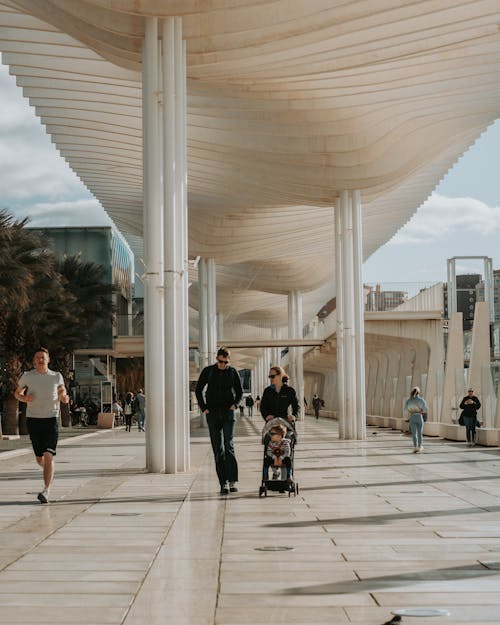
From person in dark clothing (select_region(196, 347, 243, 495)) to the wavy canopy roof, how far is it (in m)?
6.50

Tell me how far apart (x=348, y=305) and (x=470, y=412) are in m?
7.17

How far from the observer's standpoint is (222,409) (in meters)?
11.3

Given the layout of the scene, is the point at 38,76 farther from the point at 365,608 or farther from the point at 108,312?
the point at 108,312

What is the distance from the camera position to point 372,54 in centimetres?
1945

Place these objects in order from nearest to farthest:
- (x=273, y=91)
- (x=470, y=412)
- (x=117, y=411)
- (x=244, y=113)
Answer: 1. (x=273, y=91)
2. (x=470, y=412)
3. (x=244, y=113)
4. (x=117, y=411)

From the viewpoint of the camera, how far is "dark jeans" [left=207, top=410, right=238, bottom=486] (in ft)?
37.0

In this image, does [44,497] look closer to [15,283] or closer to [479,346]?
[15,283]

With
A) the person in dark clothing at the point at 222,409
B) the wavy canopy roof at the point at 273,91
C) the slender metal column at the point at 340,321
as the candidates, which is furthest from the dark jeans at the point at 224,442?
the slender metal column at the point at 340,321

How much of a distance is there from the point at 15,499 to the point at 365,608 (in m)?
6.36

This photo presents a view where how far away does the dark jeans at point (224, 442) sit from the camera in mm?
11281

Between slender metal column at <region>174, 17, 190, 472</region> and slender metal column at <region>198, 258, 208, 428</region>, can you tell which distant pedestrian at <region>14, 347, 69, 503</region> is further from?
slender metal column at <region>198, 258, 208, 428</region>

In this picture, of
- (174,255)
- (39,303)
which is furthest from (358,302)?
(174,255)

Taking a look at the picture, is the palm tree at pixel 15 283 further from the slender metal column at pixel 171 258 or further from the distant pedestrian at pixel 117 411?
the slender metal column at pixel 171 258

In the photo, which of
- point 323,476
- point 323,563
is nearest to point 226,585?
point 323,563
